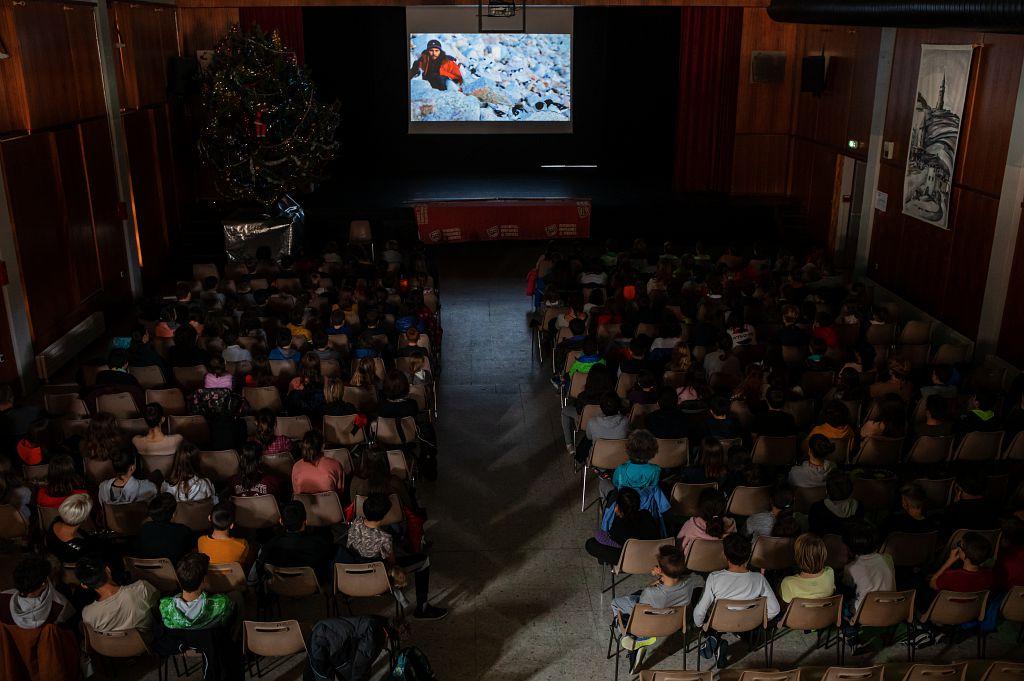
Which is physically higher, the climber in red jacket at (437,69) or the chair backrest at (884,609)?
the climber in red jacket at (437,69)

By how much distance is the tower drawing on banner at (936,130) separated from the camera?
40.4ft

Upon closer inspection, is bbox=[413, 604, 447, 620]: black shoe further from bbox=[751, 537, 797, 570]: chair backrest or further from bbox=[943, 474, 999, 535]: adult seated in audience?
bbox=[943, 474, 999, 535]: adult seated in audience

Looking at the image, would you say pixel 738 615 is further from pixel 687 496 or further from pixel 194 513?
pixel 194 513

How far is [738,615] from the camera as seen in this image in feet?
19.9

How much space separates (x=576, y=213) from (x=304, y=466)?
1174 cm

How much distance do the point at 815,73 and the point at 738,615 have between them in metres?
13.6

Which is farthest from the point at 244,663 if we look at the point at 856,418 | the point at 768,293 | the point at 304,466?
the point at 768,293

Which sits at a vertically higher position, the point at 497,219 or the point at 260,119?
the point at 260,119

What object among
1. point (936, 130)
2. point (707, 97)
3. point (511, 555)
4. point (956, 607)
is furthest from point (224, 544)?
point (707, 97)

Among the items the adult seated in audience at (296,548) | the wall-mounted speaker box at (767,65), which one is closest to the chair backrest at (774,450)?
the adult seated in audience at (296,548)

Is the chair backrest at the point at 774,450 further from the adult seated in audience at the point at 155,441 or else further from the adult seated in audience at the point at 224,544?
the adult seated in audience at the point at 155,441

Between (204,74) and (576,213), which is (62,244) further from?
(576,213)

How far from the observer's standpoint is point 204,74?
16.6 metres

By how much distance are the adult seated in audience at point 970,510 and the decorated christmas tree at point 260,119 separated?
12.5m
